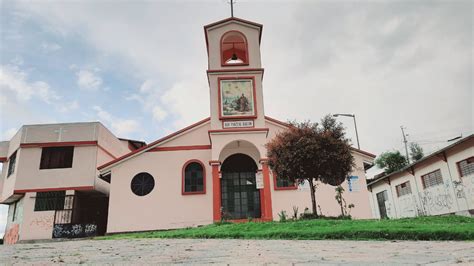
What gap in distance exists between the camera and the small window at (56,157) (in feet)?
69.7

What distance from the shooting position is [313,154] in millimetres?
14312

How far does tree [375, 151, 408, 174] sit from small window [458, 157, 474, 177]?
67.1 ft

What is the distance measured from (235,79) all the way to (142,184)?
727 centimetres

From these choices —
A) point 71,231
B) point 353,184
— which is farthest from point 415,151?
point 71,231

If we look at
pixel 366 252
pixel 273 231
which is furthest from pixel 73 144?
pixel 366 252

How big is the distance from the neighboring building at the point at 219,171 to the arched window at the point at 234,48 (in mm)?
181

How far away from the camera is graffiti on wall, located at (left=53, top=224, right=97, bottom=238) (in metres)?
19.8

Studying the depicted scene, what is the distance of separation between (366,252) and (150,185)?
14.3 m

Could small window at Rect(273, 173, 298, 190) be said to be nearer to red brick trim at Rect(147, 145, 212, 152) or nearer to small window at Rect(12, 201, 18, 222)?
red brick trim at Rect(147, 145, 212, 152)

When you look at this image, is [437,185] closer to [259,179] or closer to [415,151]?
[259,179]

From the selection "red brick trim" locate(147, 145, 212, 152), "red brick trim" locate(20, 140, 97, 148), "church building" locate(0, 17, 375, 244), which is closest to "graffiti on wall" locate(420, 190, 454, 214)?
"church building" locate(0, 17, 375, 244)

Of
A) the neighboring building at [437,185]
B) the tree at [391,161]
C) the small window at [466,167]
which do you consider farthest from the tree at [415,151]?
the small window at [466,167]

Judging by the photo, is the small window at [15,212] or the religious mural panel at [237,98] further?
the small window at [15,212]

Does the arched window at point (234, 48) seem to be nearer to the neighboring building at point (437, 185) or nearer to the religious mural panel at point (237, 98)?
the religious mural panel at point (237, 98)
